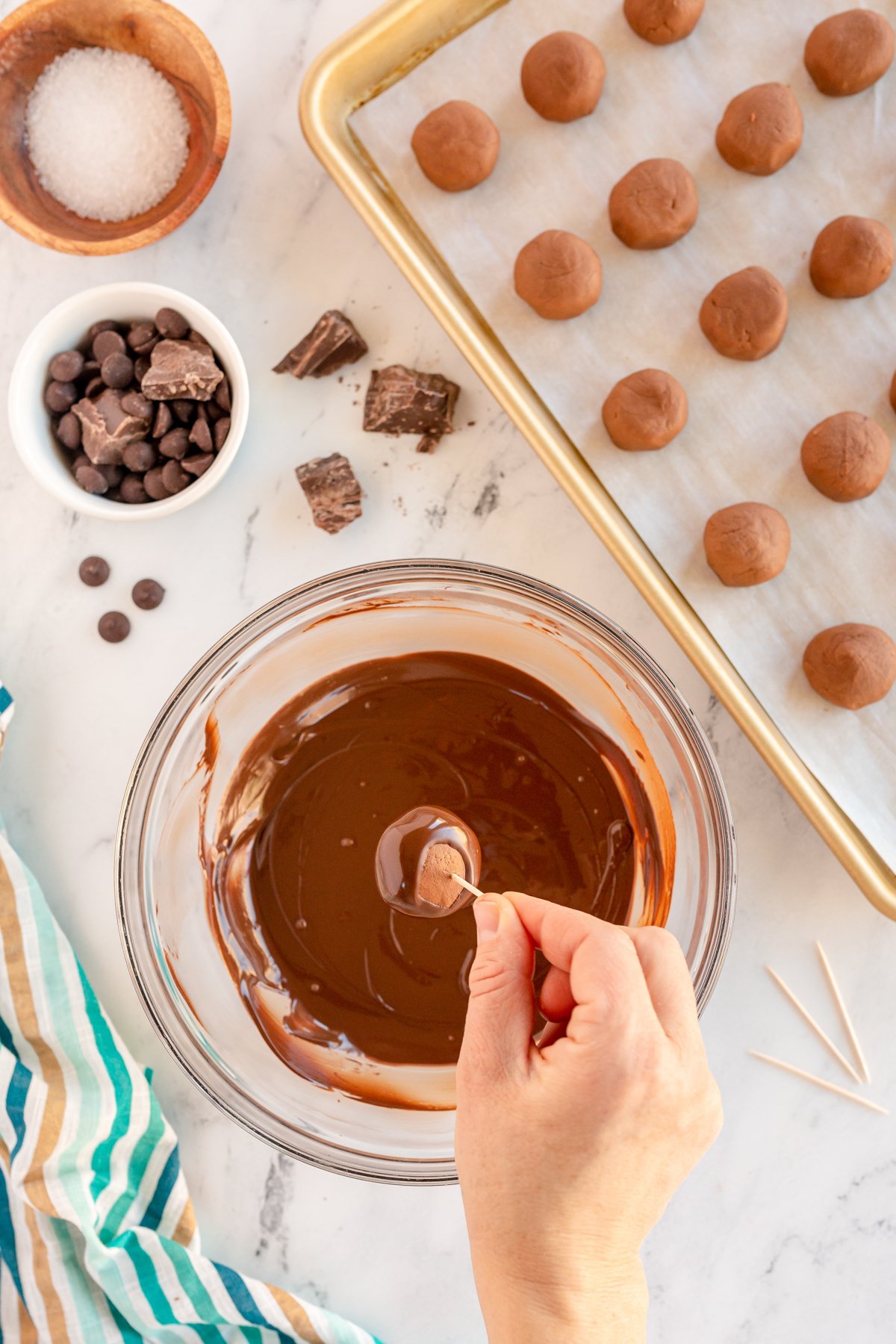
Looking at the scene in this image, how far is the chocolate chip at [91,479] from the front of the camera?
4.13ft

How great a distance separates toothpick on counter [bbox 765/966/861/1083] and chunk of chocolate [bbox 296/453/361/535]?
2.59 ft

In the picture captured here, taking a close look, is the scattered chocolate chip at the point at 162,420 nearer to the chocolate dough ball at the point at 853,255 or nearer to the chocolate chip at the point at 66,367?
the chocolate chip at the point at 66,367

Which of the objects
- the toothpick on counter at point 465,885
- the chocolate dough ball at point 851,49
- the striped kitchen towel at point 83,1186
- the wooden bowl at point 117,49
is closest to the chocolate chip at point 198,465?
the wooden bowl at point 117,49

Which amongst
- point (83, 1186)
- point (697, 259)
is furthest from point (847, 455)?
point (83, 1186)

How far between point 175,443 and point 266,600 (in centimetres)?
22

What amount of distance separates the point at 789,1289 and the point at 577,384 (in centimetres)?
120

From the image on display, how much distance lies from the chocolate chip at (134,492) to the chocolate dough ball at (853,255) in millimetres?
869

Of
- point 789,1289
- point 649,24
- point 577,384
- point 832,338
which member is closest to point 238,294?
point 577,384

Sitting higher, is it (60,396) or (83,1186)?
(60,396)

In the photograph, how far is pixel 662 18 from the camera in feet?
3.98

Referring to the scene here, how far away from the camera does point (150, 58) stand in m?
1.27

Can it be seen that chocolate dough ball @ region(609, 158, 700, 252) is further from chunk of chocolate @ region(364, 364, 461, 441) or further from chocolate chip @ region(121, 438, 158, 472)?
chocolate chip @ region(121, 438, 158, 472)

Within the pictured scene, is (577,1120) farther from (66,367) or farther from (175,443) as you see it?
(66,367)

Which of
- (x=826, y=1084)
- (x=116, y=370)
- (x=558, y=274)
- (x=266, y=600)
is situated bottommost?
(x=826, y=1084)
